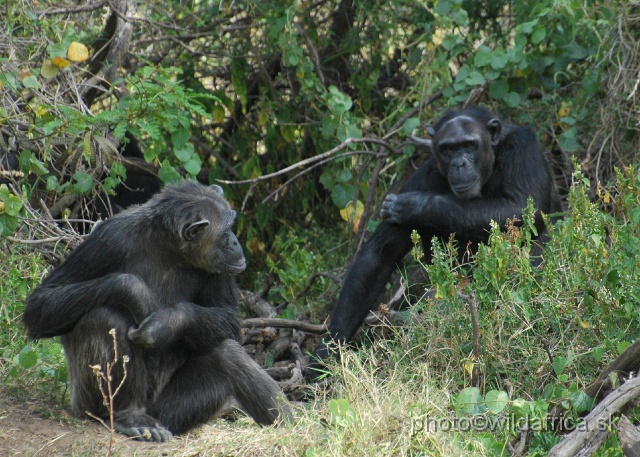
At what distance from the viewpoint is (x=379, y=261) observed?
7012mm

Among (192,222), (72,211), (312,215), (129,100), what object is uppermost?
(129,100)

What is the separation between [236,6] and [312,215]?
212cm

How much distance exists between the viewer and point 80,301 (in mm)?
4758

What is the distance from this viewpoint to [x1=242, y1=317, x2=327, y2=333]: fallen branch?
6734 millimetres

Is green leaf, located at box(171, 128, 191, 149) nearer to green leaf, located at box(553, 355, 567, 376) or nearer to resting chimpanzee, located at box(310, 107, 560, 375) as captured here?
resting chimpanzee, located at box(310, 107, 560, 375)

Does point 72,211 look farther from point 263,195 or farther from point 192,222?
point 192,222

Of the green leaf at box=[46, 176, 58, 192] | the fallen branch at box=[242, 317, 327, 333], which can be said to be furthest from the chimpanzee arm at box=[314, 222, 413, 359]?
the green leaf at box=[46, 176, 58, 192]

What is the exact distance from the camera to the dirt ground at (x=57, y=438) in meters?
4.44

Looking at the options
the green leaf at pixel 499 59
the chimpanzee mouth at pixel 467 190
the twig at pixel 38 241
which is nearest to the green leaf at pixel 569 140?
the green leaf at pixel 499 59

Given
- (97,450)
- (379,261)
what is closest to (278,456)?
(97,450)

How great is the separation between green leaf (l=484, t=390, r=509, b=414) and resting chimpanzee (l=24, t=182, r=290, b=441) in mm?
1151

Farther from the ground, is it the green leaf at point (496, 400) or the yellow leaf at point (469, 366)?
the yellow leaf at point (469, 366)

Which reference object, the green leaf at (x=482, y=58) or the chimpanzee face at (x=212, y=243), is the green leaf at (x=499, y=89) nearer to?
the green leaf at (x=482, y=58)

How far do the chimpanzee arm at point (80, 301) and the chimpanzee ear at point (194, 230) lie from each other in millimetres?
368
